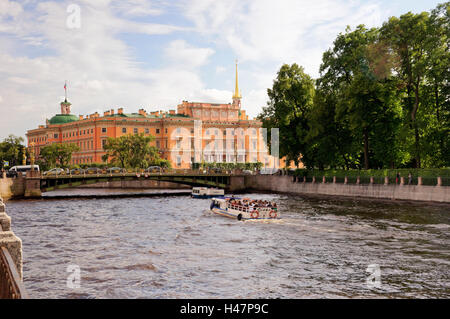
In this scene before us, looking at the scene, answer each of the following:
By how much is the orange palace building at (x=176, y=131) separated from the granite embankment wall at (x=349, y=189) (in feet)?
184

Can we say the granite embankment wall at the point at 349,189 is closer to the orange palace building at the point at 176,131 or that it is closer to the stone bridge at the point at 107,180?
the stone bridge at the point at 107,180

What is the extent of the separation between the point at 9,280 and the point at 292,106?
68.1m

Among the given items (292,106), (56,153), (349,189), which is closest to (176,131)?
(56,153)

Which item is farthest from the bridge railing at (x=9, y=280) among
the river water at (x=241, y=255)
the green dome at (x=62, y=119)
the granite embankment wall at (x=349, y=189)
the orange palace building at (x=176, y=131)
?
the green dome at (x=62, y=119)

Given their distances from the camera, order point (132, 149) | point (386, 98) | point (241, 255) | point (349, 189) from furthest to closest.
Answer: point (132, 149) → point (349, 189) → point (386, 98) → point (241, 255)

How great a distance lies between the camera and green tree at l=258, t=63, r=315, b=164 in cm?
7372

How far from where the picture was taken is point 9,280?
8688 mm

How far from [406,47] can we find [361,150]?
53.4ft

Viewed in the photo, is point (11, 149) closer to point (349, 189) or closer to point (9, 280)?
point (349, 189)

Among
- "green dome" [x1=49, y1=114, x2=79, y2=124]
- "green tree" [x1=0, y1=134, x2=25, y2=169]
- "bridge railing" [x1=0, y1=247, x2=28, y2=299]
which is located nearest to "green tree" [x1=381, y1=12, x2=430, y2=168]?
"bridge railing" [x1=0, y1=247, x2=28, y2=299]

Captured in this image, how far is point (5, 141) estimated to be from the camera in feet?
376

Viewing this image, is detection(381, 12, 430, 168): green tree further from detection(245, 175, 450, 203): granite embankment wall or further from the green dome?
the green dome
